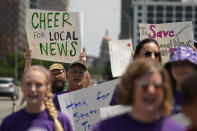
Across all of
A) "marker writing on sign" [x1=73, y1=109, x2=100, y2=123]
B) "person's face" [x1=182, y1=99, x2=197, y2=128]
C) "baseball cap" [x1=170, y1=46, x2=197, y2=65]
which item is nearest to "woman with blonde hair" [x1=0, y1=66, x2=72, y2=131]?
"baseball cap" [x1=170, y1=46, x2=197, y2=65]

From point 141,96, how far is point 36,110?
0.98m

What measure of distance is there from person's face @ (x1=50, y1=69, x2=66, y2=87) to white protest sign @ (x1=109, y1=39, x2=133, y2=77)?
886 mm

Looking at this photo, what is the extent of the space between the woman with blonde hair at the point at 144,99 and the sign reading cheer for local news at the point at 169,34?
12.5ft

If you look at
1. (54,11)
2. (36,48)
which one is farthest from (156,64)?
(54,11)

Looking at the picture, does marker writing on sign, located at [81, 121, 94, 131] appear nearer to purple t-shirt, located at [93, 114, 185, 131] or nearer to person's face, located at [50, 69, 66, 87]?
person's face, located at [50, 69, 66, 87]

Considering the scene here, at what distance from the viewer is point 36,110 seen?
338 centimetres

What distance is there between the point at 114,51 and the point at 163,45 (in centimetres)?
147

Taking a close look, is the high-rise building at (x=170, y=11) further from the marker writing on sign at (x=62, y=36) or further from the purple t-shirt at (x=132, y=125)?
the purple t-shirt at (x=132, y=125)

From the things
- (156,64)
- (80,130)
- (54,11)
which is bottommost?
(80,130)

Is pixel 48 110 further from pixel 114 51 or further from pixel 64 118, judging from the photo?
pixel 114 51

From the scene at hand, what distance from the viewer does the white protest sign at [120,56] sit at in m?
5.19

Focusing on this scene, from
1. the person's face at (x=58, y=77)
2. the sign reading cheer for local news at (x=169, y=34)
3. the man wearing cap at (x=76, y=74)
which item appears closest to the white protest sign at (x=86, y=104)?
the man wearing cap at (x=76, y=74)

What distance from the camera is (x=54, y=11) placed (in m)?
7.00

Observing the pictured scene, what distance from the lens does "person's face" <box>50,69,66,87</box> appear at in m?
6.07
